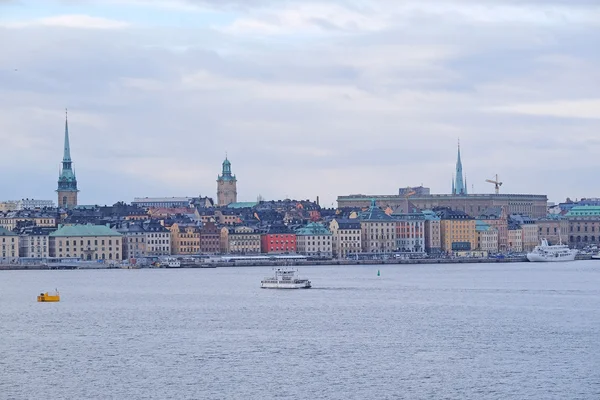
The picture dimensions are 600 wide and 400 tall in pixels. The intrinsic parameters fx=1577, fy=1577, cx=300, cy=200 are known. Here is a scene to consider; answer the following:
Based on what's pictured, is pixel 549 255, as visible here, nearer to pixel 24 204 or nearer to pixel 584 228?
pixel 584 228

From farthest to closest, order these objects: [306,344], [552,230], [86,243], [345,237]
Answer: [552,230], [345,237], [86,243], [306,344]

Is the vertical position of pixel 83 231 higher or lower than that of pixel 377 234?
higher

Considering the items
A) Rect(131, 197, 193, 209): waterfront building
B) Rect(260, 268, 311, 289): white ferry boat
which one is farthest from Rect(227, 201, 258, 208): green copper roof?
Rect(260, 268, 311, 289): white ferry boat

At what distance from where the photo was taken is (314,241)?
94.9 meters

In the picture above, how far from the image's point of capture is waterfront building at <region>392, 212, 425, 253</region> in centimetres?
9856

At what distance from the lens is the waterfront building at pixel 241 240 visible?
314 feet

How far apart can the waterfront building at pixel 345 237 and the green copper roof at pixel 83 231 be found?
14121mm

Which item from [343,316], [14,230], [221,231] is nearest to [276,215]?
[221,231]

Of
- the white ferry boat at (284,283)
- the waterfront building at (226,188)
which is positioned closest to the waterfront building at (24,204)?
the waterfront building at (226,188)

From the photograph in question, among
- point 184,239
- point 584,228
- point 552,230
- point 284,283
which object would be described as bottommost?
point 284,283

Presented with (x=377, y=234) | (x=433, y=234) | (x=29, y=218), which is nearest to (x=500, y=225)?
(x=433, y=234)

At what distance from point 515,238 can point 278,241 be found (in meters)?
19.9

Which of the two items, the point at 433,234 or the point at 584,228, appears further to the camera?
the point at 584,228

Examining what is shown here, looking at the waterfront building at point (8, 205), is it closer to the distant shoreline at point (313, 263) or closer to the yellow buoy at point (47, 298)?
the distant shoreline at point (313, 263)
